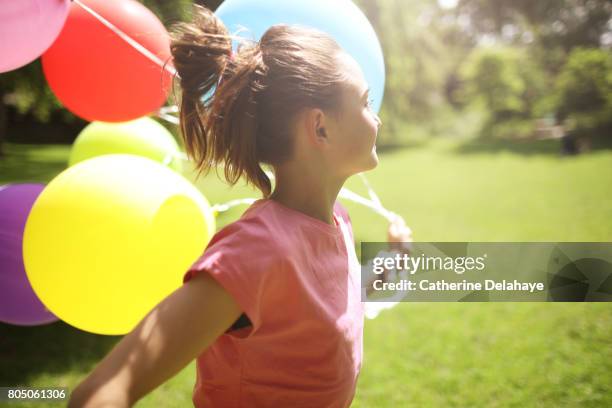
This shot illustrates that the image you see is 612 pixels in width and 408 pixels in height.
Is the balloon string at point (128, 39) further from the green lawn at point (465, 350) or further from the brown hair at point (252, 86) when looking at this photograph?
the green lawn at point (465, 350)

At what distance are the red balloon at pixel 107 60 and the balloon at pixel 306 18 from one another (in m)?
0.27

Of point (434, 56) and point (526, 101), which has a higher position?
point (434, 56)

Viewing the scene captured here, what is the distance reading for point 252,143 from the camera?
1.15 meters

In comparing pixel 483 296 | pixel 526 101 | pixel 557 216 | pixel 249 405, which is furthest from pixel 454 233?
pixel 526 101

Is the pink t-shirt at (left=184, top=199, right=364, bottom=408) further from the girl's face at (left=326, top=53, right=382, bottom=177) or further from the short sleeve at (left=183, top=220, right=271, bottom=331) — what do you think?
the girl's face at (left=326, top=53, right=382, bottom=177)

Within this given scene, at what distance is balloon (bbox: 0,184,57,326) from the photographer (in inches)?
76.5

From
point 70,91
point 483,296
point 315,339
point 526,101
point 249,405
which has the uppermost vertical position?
point 70,91

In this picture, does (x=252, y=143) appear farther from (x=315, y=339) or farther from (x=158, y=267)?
(x=158, y=267)

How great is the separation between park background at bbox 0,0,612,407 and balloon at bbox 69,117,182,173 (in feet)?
2.02

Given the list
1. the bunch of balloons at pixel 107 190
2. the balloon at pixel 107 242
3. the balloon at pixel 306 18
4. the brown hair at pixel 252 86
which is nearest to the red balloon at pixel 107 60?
the bunch of balloons at pixel 107 190

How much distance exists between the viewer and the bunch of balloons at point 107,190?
142 cm

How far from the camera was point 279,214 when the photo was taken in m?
1.06

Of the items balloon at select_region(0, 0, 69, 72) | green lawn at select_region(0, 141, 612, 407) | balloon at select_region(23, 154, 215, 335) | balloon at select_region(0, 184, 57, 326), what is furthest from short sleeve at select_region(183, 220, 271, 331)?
green lawn at select_region(0, 141, 612, 407)

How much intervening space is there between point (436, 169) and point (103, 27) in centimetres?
1036
